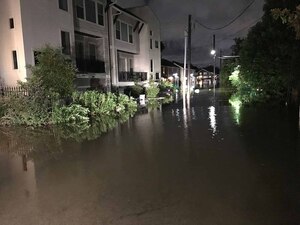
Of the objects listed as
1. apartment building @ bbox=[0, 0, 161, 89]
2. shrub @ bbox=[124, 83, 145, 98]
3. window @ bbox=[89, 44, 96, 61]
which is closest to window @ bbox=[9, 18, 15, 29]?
apartment building @ bbox=[0, 0, 161, 89]

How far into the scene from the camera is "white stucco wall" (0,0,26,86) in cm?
1792

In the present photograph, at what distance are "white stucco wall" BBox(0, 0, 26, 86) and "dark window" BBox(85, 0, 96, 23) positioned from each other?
8.01m

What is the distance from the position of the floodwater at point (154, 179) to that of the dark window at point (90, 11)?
16.8 meters

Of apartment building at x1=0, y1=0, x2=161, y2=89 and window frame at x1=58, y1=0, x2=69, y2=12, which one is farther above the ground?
window frame at x1=58, y1=0, x2=69, y2=12

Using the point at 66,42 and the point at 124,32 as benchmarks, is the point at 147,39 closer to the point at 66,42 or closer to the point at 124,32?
the point at 124,32

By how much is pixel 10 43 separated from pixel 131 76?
16322 millimetres

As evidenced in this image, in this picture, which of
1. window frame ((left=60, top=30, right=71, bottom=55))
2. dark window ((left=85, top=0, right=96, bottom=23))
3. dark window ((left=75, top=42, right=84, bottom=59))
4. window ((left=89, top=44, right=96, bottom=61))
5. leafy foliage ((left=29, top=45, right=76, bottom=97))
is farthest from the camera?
window ((left=89, top=44, right=96, bottom=61))

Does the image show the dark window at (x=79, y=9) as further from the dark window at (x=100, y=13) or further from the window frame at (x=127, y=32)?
the window frame at (x=127, y=32)

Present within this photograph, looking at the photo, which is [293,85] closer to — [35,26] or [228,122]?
[228,122]

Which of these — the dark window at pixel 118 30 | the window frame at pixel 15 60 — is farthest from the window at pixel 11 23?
the dark window at pixel 118 30

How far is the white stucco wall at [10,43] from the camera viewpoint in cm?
1792

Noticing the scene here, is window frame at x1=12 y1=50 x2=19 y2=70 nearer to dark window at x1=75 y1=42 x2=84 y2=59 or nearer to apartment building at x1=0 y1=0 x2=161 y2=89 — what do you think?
apartment building at x1=0 y1=0 x2=161 y2=89

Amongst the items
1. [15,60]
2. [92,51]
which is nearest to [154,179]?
[15,60]

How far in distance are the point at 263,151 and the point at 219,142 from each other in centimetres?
161
